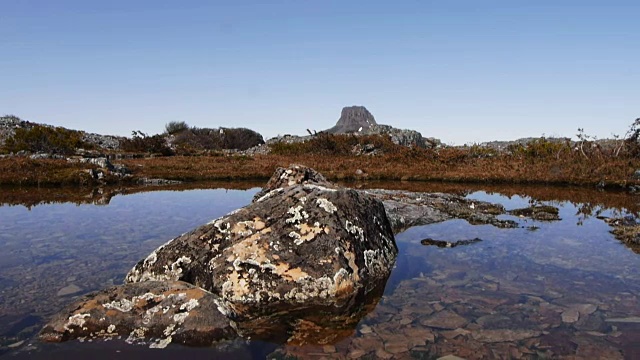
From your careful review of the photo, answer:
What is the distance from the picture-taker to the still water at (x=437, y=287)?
554 cm

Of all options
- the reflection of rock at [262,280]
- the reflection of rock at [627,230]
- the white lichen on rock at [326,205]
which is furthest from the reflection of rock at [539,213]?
the white lichen on rock at [326,205]

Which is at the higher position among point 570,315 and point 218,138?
point 218,138

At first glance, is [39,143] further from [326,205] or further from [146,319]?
[146,319]

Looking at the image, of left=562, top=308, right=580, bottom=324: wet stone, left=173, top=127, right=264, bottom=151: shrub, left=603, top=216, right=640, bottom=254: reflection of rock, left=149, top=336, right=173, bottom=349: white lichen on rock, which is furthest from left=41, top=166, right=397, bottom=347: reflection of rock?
left=173, top=127, right=264, bottom=151: shrub

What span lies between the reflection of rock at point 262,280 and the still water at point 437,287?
0.34m

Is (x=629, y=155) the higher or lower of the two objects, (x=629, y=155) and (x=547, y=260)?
the higher

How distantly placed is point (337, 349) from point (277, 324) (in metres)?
1.16

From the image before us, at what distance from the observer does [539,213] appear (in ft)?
53.9

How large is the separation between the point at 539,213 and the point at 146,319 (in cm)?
1497

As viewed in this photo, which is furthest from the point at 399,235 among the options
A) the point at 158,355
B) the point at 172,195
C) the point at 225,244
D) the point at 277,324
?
the point at 172,195

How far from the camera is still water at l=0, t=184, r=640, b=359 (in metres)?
5.54

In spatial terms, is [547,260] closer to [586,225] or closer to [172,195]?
[586,225]

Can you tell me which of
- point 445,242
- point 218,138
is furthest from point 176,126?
point 445,242

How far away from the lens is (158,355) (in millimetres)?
5113
